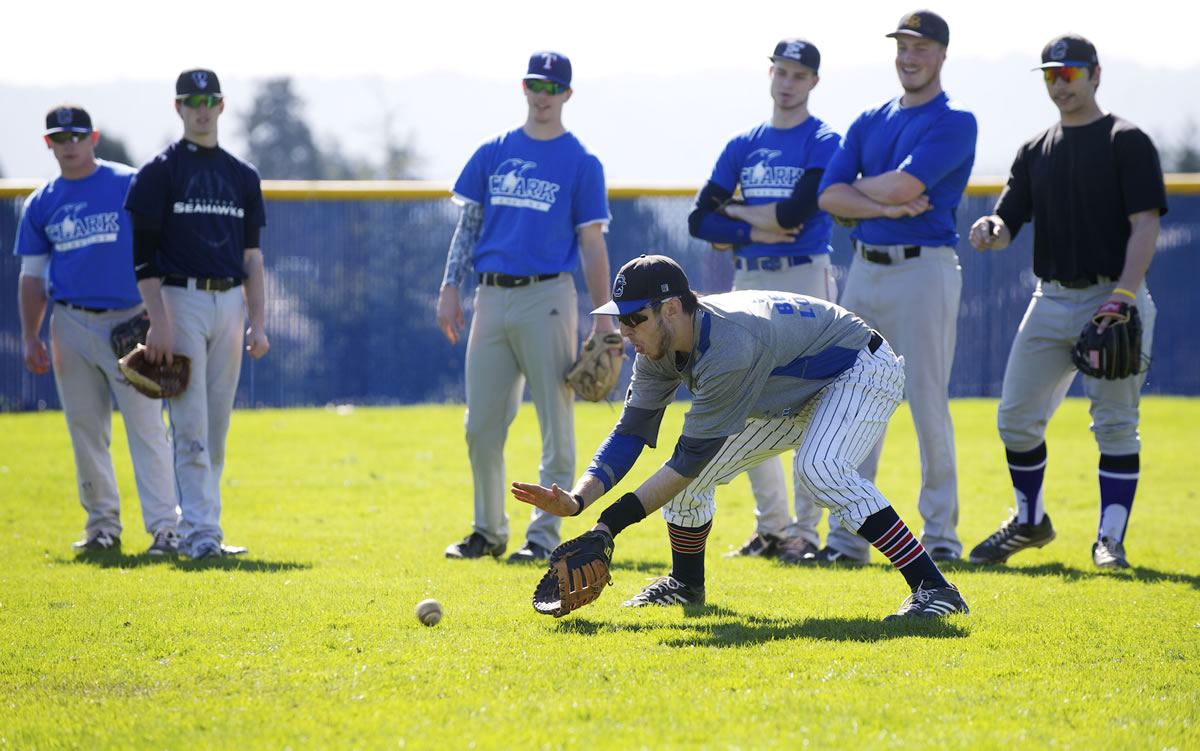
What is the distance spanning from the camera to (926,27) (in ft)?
22.4

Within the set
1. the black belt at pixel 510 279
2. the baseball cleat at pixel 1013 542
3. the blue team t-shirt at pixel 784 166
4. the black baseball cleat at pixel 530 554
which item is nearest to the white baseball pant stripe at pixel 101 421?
the black baseball cleat at pixel 530 554

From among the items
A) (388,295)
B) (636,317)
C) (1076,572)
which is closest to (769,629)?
(636,317)

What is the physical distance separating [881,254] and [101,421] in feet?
16.0

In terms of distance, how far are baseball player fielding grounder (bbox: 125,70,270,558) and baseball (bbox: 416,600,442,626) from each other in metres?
2.44

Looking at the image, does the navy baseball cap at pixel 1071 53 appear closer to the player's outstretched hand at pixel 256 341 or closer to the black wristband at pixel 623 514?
the black wristband at pixel 623 514

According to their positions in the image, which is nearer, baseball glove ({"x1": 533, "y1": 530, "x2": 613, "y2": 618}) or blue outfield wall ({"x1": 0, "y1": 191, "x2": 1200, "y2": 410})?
baseball glove ({"x1": 533, "y1": 530, "x2": 613, "y2": 618})

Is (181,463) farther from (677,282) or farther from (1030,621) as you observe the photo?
(1030,621)

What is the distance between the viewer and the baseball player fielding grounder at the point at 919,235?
6852mm

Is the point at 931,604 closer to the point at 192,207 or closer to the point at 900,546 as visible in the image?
the point at 900,546

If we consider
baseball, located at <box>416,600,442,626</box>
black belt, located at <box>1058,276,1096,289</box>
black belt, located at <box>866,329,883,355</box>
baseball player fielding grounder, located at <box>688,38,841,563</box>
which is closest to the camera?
baseball, located at <box>416,600,442,626</box>

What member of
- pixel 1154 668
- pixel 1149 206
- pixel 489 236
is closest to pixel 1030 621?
pixel 1154 668

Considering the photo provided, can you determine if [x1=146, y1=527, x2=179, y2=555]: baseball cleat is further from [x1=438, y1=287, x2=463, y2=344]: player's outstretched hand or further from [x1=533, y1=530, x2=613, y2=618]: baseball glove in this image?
[x1=533, y1=530, x2=613, y2=618]: baseball glove

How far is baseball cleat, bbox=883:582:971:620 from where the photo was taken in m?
5.14

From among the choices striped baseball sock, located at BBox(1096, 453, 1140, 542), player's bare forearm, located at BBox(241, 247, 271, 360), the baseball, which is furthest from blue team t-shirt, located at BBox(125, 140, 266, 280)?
striped baseball sock, located at BBox(1096, 453, 1140, 542)
